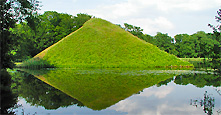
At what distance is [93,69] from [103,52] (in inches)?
594

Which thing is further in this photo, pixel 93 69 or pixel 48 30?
pixel 48 30

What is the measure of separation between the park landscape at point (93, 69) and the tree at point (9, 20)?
0.11m

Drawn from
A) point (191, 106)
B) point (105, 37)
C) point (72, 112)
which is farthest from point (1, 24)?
point (105, 37)

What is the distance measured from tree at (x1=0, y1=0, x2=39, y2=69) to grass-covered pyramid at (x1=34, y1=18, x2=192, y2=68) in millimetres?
27023

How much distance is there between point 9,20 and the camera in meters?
14.1

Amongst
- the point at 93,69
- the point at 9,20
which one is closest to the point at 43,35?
the point at 93,69

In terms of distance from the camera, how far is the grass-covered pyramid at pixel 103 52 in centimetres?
4728

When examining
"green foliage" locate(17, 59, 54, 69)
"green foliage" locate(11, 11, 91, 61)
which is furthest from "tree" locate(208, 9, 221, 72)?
"green foliage" locate(11, 11, 91, 61)

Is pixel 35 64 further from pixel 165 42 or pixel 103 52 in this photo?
pixel 165 42

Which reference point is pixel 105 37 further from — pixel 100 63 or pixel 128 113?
pixel 128 113

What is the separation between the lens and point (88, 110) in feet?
29.8

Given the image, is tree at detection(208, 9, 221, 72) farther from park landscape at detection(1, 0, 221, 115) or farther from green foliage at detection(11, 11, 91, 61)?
green foliage at detection(11, 11, 91, 61)

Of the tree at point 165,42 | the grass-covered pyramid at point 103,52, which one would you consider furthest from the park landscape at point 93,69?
the tree at point 165,42

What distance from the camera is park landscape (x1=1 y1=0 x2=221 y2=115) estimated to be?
10.4 metres
